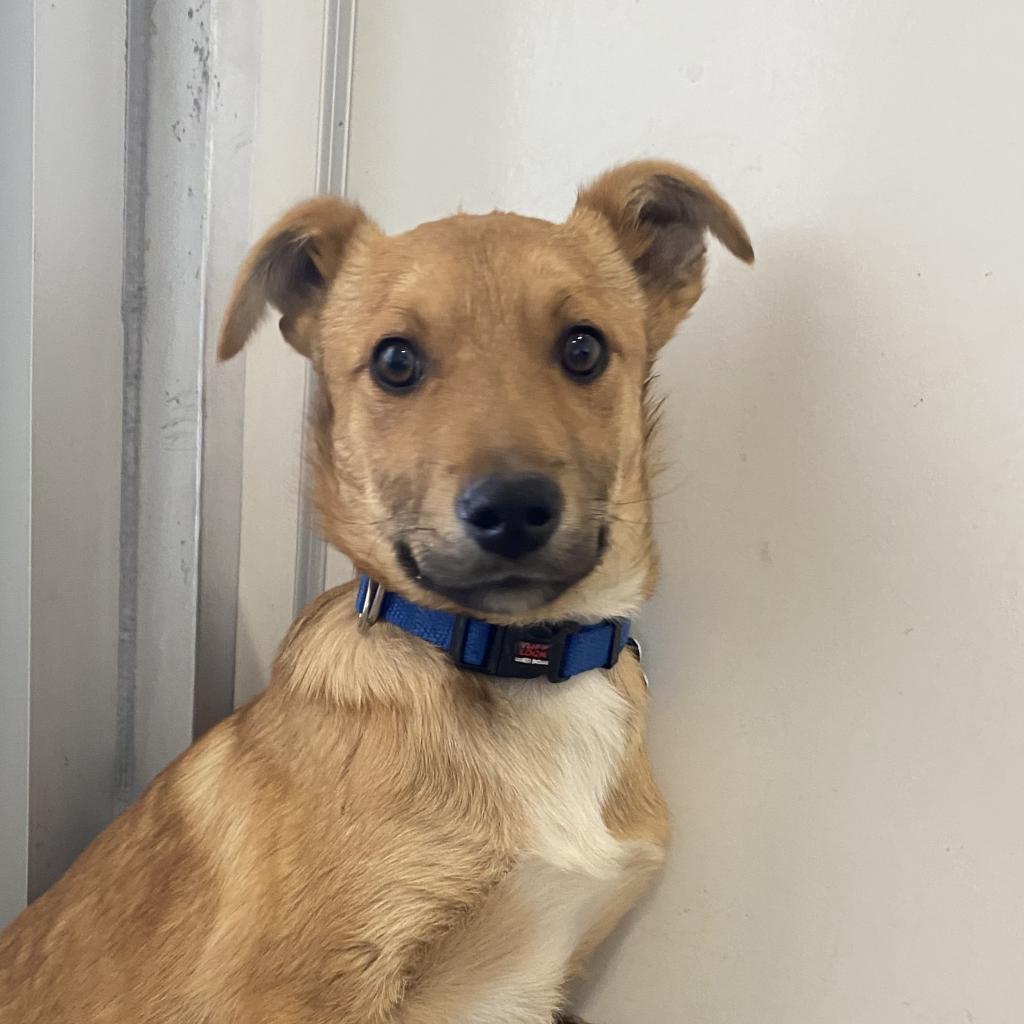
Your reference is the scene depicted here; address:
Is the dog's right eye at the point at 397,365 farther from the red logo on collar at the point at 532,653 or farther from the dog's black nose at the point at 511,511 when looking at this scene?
the red logo on collar at the point at 532,653

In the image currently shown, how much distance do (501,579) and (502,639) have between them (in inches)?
7.6

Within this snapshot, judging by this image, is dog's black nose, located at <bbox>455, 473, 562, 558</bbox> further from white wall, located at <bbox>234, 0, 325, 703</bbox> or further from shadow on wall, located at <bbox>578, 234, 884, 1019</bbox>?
white wall, located at <bbox>234, 0, 325, 703</bbox>

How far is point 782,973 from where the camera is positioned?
4.57 feet

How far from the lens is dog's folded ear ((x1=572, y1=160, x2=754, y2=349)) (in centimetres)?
131

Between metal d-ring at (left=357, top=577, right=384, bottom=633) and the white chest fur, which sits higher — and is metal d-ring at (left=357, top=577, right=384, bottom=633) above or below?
above

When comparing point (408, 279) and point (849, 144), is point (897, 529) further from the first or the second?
point (408, 279)

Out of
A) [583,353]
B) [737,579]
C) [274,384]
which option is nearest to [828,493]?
[737,579]

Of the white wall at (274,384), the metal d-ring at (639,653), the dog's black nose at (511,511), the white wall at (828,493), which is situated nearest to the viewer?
the dog's black nose at (511,511)

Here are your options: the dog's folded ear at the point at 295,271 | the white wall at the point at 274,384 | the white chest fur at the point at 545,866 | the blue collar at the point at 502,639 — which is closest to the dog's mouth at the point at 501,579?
the blue collar at the point at 502,639

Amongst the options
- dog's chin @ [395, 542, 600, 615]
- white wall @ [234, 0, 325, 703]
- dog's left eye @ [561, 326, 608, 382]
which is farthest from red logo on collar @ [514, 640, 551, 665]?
white wall @ [234, 0, 325, 703]

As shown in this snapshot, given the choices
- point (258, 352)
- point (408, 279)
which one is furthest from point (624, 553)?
point (258, 352)

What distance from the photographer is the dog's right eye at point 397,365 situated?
1243 mm

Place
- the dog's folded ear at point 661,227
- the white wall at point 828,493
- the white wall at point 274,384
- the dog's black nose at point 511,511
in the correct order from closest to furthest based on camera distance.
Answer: the dog's black nose at point 511,511
the white wall at point 828,493
the dog's folded ear at point 661,227
the white wall at point 274,384

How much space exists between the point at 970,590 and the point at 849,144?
632mm
